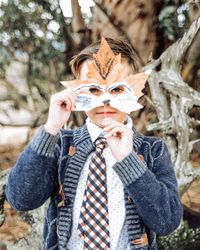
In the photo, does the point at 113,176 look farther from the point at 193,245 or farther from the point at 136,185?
the point at 193,245

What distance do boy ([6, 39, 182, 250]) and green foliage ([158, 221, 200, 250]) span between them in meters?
1.16

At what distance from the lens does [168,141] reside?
1878 millimetres

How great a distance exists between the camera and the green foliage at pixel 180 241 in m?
2.12

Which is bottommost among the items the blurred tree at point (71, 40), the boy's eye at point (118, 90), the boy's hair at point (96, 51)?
the boy's eye at point (118, 90)

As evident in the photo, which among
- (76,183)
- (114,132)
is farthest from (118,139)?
(76,183)

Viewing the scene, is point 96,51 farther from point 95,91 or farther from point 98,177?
point 98,177

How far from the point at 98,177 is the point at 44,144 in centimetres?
13

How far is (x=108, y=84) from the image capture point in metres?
0.97

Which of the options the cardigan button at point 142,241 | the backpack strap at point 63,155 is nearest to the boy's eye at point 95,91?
the backpack strap at point 63,155

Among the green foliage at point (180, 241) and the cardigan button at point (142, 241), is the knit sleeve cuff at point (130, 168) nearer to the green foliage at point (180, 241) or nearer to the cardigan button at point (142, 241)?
the cardigan button at point (142, 241)

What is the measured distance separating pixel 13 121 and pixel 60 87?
0.25 m

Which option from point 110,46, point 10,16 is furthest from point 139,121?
point 110,46

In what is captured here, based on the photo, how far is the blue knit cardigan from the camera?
893mm

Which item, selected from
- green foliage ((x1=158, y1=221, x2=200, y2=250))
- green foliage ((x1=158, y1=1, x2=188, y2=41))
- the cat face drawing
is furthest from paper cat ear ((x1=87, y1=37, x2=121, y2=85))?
green foliage ((x1=158, y1=221, x2=200, y2=250))
